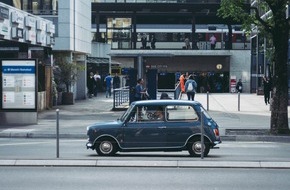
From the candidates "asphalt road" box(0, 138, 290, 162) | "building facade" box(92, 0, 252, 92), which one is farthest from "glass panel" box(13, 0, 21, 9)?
"building facade" box(92, 0, 252, 92)

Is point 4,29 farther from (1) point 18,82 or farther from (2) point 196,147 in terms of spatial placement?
(2) point 196,147

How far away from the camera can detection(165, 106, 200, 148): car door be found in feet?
51.9

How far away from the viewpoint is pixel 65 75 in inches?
1512

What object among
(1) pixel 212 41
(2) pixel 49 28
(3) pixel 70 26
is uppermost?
(1) pixel 212 41

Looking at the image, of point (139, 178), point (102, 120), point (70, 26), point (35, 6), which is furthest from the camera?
point (35, 6)

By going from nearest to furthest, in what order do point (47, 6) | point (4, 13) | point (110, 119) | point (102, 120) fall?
point (102, 120)
point (110, 119)
point (4, 13)
point (47, 6)

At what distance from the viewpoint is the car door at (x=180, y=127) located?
15.8m

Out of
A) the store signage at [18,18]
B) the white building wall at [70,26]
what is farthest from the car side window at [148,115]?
the white building wall at [70,26]

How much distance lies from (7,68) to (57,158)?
11.1 m

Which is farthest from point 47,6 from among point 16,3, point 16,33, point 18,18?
point 16,33

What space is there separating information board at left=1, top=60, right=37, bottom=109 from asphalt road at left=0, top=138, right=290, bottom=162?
11.7 ft

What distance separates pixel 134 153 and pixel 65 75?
868 inches

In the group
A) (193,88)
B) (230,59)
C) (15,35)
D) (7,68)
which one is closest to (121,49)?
(230,59)

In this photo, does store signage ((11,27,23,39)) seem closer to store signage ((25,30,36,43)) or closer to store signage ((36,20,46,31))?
store signage ((25,30,36,43))
